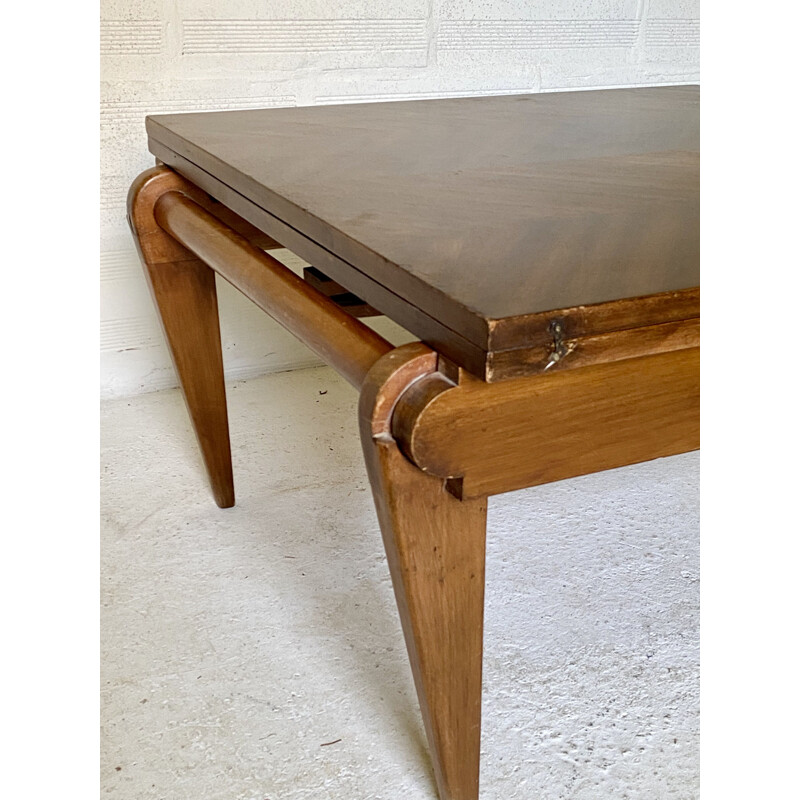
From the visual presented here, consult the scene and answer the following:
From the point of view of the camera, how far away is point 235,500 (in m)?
1.35

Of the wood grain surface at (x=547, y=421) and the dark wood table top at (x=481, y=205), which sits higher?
the dark wood table top at (x=481, y=205)

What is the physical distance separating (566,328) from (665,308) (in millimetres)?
73

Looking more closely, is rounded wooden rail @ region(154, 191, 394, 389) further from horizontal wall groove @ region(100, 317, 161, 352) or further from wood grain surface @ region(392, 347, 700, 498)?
horizontal wall groove @ region(100, 317, 161, 352)

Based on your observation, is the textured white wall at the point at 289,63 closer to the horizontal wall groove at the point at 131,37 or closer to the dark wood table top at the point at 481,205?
the horizontal wall groove at the point at 131,37

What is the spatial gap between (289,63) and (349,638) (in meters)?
1.07

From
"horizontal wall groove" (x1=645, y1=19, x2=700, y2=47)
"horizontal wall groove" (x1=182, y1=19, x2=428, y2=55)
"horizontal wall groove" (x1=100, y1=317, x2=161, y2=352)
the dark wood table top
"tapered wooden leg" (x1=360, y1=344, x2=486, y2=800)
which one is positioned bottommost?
"horizontal wall groove" (x1=100, y1=317, x2=161, y2=352)

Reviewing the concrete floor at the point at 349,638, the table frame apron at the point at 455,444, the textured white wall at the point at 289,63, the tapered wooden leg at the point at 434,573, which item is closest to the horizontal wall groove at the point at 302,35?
the textured white wall at the point at 289,63

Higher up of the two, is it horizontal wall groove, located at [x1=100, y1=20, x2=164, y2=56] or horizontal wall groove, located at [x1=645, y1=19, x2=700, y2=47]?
horizontal wall groove, located at [x1=100, y1=20, x2=164, y2=56]

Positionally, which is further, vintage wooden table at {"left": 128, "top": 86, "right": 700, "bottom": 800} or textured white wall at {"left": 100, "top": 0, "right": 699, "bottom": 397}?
textured white wall at {"left": 100, "top": 0, "right": 699, "bottom": 397}

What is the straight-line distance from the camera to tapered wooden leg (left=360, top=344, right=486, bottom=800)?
23.9 inches

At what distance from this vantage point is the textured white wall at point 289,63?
5.24 feet

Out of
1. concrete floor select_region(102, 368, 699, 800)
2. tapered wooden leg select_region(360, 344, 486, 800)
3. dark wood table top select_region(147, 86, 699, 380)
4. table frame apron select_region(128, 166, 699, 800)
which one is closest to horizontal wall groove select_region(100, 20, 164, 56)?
dark wood table top select_region(147, 86, 699, 380)

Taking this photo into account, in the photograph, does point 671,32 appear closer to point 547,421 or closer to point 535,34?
point 535,34
